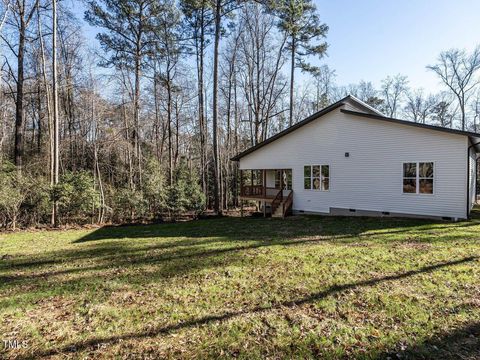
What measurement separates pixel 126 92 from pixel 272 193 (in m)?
11.2

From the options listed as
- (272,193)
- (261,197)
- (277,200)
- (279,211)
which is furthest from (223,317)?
(272,193)

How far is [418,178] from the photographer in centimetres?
1079

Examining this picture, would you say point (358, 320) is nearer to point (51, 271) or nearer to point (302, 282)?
point (302, 282)

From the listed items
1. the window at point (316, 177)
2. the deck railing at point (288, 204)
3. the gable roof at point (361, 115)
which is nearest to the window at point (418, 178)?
the gable roof at point (361, 115)

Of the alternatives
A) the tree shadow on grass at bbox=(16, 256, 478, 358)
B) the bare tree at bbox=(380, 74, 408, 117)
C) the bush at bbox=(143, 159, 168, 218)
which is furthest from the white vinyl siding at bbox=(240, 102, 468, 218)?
the bare tree at bbox=(380, 74, 408, 117)

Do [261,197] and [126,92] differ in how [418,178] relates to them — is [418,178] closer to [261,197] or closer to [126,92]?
[261,197]

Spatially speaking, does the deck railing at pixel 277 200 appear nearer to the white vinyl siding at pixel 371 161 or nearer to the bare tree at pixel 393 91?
the white vinyl siding at pixel 371 161

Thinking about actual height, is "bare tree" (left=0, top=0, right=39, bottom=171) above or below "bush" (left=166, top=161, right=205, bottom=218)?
above

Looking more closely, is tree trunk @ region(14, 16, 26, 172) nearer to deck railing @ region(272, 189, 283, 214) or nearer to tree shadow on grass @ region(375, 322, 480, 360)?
deck railing @ region(272, 189, 283, 214)

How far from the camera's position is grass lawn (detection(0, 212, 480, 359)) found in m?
3.04

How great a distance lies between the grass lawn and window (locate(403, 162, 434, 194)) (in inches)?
135

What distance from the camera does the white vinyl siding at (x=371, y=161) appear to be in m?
10.1

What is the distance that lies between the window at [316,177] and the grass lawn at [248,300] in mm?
6230

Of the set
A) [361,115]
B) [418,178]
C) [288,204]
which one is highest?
[361,115]
